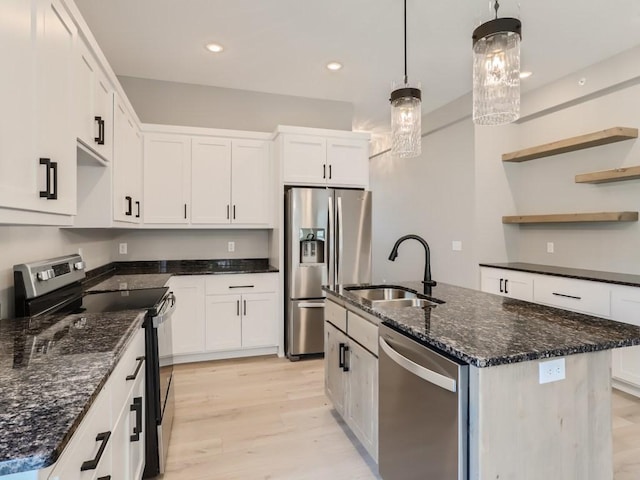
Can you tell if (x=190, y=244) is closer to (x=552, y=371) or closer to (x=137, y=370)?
(x=137, y=370)

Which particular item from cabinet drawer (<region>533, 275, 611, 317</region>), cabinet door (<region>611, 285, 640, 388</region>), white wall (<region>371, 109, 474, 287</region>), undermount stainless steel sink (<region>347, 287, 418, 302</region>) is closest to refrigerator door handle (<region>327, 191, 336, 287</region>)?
undermount stainless steel sink (<region>347, 287, 418, 302</region>)

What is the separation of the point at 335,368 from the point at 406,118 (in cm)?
167

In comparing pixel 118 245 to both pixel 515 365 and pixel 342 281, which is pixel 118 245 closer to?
pixel 342 281

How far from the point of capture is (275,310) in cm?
376

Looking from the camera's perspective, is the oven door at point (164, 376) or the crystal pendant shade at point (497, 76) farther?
the oven door at point (164, 376)

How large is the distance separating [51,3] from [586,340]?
7.63 feet

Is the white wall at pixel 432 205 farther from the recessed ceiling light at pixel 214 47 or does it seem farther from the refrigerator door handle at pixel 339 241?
the recessed ceiling light at pixel 214 47

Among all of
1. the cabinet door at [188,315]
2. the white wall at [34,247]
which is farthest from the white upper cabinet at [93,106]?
the cabinet door at [188,315]

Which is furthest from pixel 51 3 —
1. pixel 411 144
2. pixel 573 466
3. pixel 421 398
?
pixel 573 466

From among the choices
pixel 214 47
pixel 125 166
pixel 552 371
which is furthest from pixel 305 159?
pixel 552 371

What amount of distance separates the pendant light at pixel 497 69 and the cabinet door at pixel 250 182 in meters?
2.55

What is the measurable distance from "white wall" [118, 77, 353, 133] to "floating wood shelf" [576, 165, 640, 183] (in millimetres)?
2582

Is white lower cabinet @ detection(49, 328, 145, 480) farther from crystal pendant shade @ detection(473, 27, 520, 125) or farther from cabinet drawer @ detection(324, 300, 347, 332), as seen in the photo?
crystal pendant shade @ detection(473, 27, 520, 125)

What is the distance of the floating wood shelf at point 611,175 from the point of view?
311 cm
